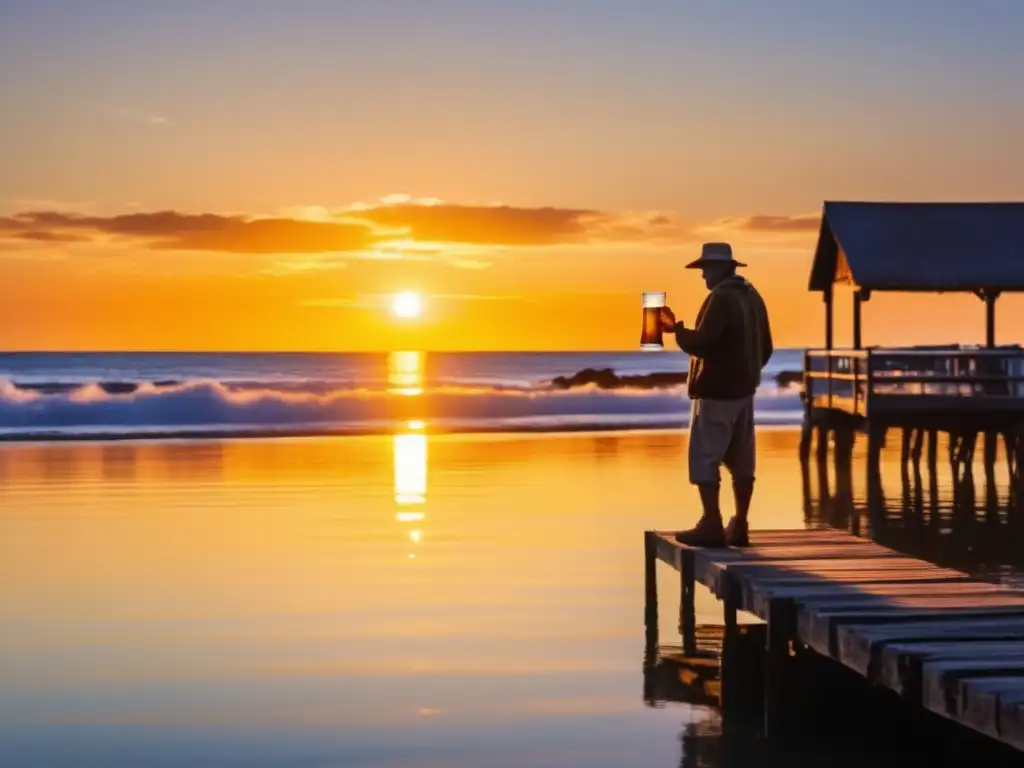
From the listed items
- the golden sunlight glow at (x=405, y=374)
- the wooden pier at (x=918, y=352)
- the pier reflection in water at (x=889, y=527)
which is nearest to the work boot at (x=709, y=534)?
the pier reflection in water at (x=889, y=527)

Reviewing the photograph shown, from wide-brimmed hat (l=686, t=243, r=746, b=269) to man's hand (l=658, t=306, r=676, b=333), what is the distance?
1.54 feet

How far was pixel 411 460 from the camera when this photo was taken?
2805cm

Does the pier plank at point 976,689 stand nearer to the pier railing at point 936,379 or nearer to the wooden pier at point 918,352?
the wooden pier at point 918,352

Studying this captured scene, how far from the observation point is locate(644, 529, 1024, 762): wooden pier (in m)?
6.86

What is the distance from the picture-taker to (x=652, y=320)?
10047mm

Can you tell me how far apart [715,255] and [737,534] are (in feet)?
6.16

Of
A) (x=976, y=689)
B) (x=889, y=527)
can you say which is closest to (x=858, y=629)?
(x=976, y=689)

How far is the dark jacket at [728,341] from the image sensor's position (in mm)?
10242

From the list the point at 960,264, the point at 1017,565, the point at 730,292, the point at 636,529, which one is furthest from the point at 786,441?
the point at 730,292

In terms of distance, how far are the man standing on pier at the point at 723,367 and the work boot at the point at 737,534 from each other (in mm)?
220

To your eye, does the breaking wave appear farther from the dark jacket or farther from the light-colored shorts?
the dark jacket

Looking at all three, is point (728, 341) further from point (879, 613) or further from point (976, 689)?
point (976, 689)

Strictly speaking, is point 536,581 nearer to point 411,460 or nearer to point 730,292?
point 730,292

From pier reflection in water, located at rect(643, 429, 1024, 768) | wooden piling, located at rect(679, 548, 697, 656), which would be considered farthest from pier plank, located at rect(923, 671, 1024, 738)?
wooden piling, located at rect(679, 548, 697, 656)
